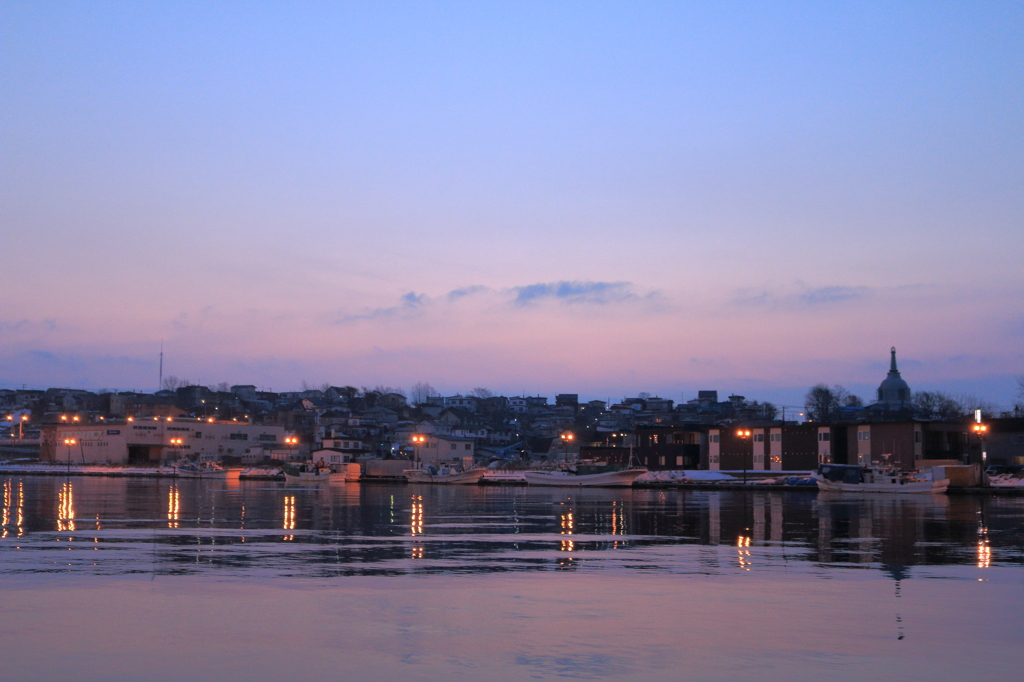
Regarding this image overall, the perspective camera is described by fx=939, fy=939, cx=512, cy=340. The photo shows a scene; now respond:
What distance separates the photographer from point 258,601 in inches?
545

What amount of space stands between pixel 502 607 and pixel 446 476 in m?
92.8

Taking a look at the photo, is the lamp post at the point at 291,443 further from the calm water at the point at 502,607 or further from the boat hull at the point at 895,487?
the calm water at the point at 502,607

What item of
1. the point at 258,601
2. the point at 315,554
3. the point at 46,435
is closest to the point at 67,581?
the point at 258,601

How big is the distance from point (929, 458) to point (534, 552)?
85.4 metres

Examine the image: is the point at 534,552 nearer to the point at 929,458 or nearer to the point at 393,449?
the point at 929,458

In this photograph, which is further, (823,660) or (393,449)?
(393,449)

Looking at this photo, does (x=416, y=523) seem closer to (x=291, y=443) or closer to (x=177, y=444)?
(x=177, y=444)

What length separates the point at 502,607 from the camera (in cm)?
1361

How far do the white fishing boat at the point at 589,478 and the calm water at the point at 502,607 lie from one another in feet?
219

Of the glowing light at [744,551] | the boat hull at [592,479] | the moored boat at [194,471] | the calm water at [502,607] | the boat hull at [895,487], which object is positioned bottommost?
the moored boat at [194,471]

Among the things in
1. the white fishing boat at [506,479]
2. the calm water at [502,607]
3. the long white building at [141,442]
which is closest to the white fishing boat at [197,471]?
the long white building at [141,442]

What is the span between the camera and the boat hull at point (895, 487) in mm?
70750

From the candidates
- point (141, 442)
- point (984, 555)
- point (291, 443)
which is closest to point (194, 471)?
point (141, 442)

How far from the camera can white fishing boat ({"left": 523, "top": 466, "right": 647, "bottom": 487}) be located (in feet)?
304
